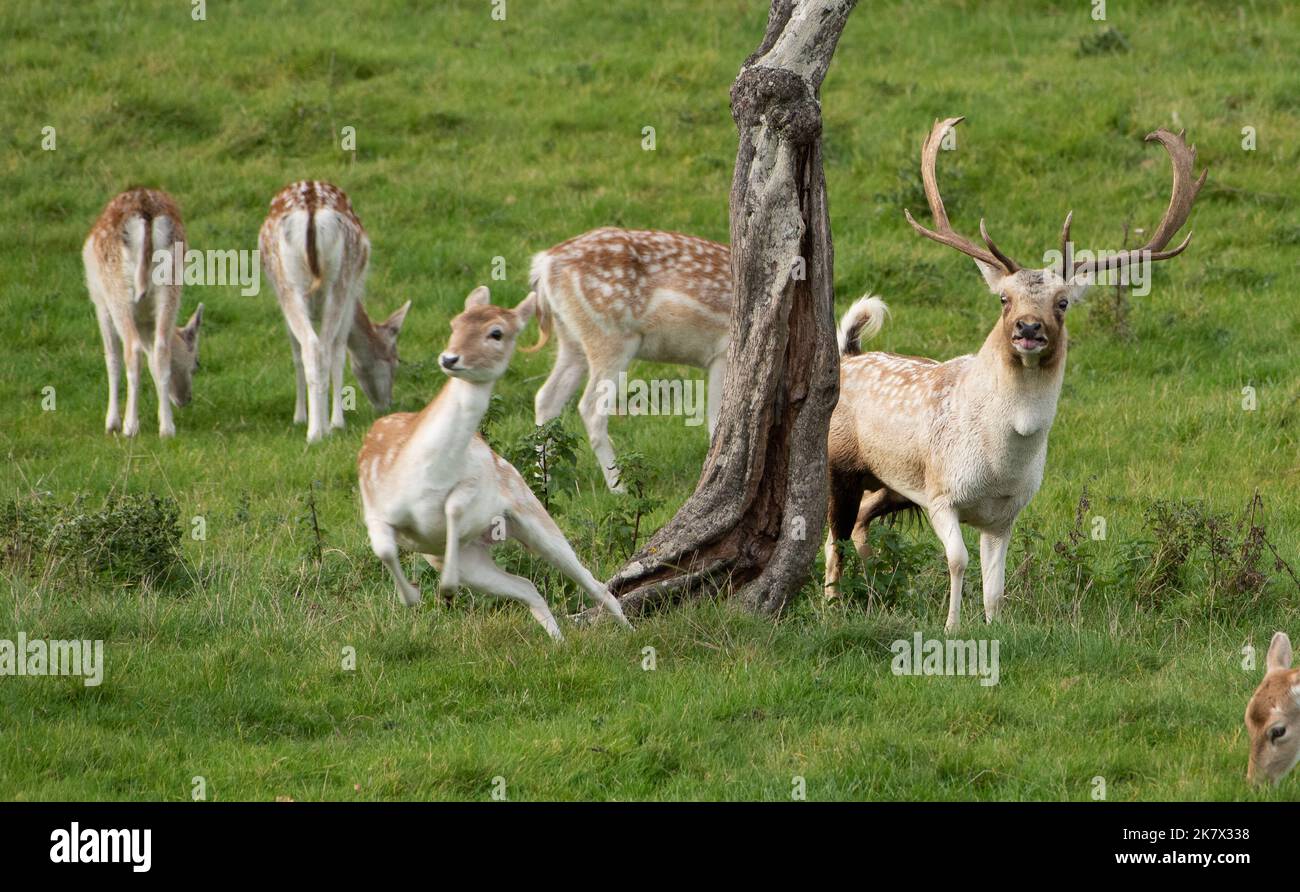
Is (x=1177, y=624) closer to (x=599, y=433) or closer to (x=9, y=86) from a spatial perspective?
(x=599, y=433)

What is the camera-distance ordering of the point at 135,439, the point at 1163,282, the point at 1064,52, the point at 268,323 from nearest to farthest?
the point at 135,439, the point at 1163,282, the point at 268,323, the point at 1064,52

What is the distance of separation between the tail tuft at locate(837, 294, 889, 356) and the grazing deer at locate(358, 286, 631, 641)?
8.01 ft

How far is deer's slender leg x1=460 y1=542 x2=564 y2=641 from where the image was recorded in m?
7.54

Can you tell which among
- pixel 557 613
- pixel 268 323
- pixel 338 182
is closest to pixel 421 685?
pixel 557 613

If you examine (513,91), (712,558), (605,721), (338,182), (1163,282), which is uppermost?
(513,91)

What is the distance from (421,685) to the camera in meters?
6.93

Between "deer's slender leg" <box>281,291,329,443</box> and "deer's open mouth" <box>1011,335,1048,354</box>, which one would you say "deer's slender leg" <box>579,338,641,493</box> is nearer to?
"deer's slender leg" <box>281,291,329,443</box>

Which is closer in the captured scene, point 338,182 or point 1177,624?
point 1177,624

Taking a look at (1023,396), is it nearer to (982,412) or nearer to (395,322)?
(982,412)

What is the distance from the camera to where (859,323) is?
31.4ft

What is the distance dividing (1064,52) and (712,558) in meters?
11.3

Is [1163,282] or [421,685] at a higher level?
[1163,282]

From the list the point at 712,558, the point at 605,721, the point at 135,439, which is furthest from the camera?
the point at 135,439

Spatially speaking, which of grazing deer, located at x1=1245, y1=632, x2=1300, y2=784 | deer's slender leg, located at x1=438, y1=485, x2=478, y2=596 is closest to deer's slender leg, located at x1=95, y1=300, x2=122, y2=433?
deer's slender leg, located at x1=438, y1=485, x2=478, y2=596
